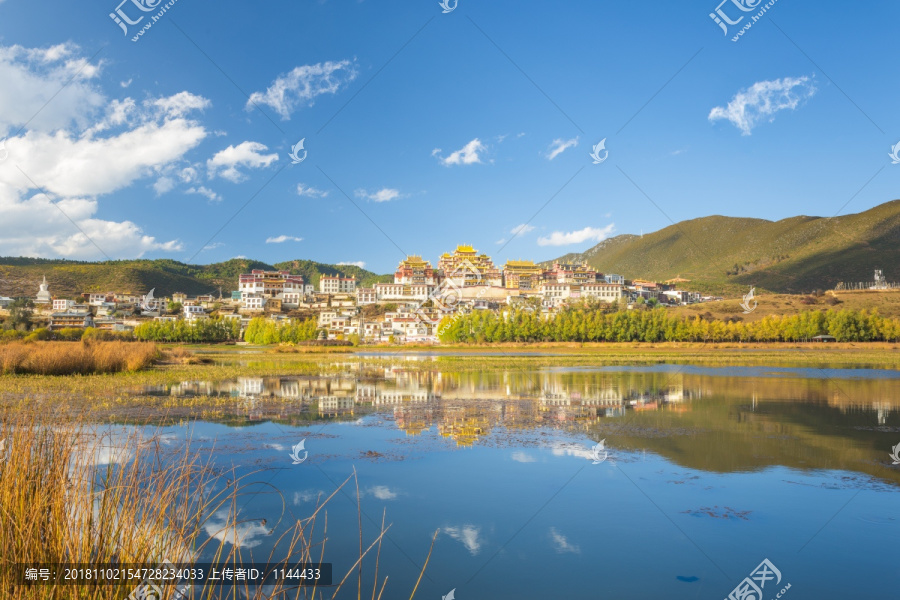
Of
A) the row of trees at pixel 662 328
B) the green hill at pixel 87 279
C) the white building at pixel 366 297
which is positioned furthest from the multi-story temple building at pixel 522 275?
the green hill at pixel 87 279

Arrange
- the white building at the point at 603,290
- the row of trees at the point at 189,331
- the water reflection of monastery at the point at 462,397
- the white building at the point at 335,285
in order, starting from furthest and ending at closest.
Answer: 1. the white building at the point at 335,285
2. the white building at the point at 603,290
3. the row of trees at the point at 189,331
4. the water reflection of monastery at the point at 462,397

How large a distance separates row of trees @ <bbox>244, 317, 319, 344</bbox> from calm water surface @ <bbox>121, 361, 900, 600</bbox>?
62.7 metres

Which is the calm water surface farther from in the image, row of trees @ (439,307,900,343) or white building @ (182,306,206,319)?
white building @ (182,306,206,319)

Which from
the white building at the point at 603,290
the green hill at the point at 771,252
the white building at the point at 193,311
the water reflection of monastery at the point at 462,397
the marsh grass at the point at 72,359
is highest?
the green hill at the point at 771,252

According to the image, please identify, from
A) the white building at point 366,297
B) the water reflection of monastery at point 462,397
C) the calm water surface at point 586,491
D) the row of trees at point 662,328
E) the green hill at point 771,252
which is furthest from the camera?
the white building at point 366,297

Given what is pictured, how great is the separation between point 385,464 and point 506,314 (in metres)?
74.2

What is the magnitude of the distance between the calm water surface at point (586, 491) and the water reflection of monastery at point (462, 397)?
16 centimetres

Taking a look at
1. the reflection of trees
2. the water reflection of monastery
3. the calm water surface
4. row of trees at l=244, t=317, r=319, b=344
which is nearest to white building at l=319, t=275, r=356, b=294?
row of trees at l=244, t=317, r=319, b=344

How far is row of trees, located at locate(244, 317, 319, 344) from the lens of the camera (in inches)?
3046

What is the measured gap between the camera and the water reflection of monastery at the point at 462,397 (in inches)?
560

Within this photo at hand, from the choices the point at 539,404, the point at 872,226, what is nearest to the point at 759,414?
the point at 539,404

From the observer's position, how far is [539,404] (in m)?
17.2

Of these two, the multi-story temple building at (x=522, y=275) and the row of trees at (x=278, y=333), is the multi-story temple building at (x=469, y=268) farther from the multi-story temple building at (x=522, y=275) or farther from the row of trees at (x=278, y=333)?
the row of trees at (x=278, y=333)

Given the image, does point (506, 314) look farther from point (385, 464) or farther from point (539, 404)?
point (385, 464)
